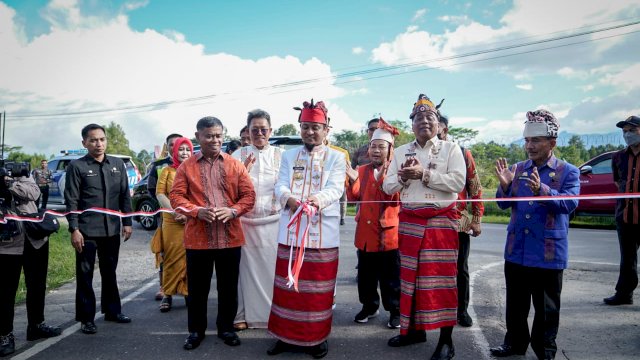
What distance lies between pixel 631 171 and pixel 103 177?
18.6 ft

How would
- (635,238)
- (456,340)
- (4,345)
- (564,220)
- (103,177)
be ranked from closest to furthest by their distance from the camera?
(564,220) → (4,345) → (456,340) → (103,177) → (635,238)

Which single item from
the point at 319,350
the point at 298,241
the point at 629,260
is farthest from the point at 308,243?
the point at 629,260

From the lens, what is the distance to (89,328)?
4.16m

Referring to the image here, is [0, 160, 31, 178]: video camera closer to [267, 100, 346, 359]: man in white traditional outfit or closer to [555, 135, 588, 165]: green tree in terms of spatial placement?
[267, 100, 346, 359]: man in white traditional outfit

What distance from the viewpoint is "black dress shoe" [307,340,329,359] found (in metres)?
3.61

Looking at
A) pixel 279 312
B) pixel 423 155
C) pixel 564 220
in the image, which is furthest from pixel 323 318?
pixel 564 220

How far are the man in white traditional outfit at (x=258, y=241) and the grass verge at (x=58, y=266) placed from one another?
2954 mm

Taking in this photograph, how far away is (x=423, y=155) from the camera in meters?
3.74

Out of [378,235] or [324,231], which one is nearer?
[324,231]

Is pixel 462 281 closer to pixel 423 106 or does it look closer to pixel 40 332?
pixel 423 106

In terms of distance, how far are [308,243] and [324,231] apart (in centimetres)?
17

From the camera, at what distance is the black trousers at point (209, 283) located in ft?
12.8

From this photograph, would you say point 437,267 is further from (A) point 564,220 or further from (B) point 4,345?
(B) point 4,345

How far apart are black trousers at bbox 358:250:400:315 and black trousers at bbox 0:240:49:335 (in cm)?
300
